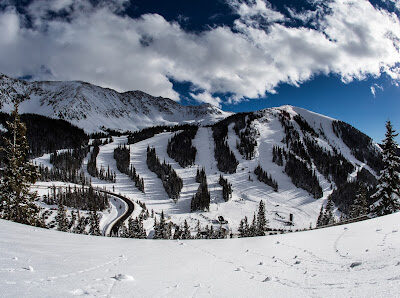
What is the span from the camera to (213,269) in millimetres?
6438

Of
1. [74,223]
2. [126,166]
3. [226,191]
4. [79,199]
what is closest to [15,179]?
[74,223]

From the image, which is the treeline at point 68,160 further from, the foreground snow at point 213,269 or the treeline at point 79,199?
the foreground snow at point 213,269

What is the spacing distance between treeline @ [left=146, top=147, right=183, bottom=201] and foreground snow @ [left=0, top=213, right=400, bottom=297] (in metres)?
135

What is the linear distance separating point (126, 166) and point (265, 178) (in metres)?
106

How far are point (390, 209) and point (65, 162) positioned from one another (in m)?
187

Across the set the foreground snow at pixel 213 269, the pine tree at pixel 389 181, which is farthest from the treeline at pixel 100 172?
the foreground snow at pixel 213 269

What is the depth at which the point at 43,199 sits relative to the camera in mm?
113875

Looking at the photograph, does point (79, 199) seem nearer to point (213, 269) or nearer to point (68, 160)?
point (68, 160)

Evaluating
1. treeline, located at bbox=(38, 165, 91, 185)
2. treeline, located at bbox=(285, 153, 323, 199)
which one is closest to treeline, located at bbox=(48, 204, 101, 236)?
treeline, located at bbox=(38, 165, 91, 185)

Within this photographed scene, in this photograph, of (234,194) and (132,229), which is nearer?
(132,229)

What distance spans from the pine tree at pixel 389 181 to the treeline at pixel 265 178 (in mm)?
141842

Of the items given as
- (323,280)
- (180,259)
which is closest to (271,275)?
(323,280)

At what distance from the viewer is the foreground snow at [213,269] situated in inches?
164

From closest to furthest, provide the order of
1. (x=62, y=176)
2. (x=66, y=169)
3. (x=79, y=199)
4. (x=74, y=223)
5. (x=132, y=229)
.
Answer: (x=132, y=229) → (x=74, y=223) → (x=79, y=199) → (x=62, y=176) → (x=66, y=169)
